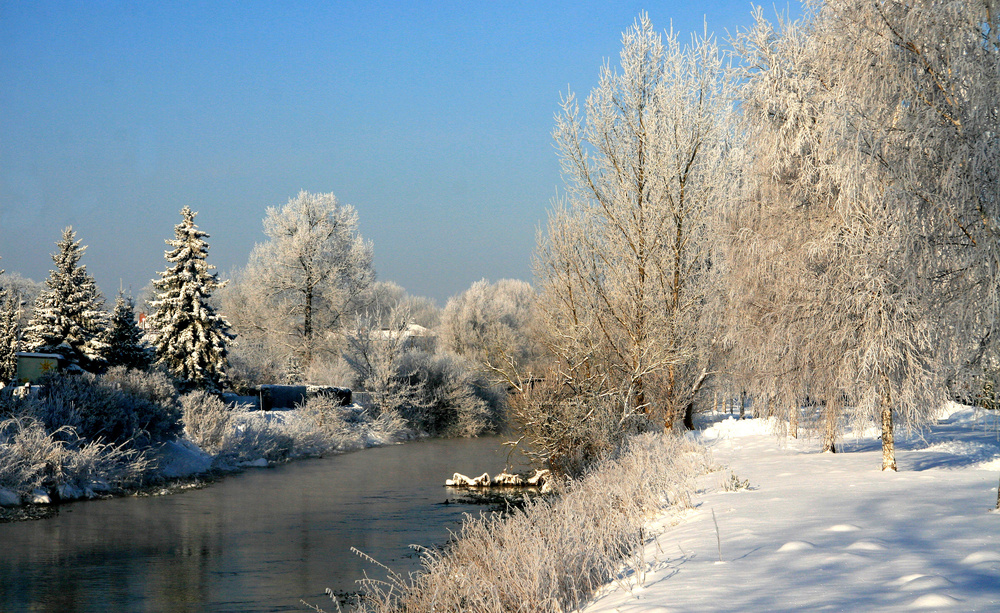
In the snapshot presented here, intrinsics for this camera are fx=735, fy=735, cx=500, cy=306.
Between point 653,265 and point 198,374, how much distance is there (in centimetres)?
1849

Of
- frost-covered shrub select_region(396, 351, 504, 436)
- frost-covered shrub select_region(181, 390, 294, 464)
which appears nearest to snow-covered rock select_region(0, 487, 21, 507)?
frost-covered shrub select_region(181, 390, 294, 464)

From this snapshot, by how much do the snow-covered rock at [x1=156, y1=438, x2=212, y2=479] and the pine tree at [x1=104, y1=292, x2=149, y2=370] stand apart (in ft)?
26.0

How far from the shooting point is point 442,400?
1417 inches

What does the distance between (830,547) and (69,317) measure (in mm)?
27595

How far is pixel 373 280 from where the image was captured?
140 ft

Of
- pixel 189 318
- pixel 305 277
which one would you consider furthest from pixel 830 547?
pixel 305 277

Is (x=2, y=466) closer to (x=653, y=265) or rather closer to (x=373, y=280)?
(x=653, y=265)

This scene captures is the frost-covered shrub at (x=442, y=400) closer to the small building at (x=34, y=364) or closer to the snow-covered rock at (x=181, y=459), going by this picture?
the small building at (x=34, y=364)

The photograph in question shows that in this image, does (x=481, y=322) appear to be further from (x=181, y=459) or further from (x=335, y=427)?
(x=181, y=459)

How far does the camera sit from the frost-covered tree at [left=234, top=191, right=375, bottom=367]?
39.3 m

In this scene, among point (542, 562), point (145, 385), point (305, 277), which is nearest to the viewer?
point (542, 562)

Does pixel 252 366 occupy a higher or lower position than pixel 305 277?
lower

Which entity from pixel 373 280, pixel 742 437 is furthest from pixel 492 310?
pixel 742 437

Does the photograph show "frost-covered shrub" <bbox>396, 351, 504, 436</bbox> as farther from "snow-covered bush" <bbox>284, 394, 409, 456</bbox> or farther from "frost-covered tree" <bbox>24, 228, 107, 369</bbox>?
"frost-covered tree" <bbox>24, 228, 107, 369</bbox>
